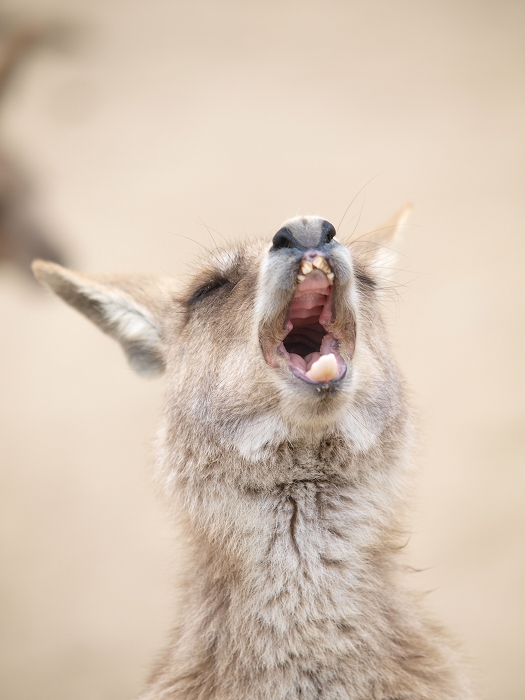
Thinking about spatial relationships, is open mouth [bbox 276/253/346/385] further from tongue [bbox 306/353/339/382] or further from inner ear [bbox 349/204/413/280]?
inner ear [bbox 349/204/413/280]

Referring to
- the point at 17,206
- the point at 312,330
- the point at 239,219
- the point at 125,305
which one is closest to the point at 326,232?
the point at 312,330

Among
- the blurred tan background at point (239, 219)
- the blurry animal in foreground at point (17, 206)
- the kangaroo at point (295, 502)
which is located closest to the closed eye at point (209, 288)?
the kangaroo at point (295, 502)

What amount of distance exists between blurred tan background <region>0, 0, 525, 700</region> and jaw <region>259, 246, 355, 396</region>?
9.09ft

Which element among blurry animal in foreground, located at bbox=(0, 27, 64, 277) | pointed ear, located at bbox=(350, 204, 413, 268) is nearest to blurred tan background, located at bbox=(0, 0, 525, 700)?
blurry animal in foreground, located at bbox=(0, 27, 64, 277)

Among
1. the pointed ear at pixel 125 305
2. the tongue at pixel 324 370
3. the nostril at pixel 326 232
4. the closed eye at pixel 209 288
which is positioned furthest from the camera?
the pointed ear at pixel 125 305

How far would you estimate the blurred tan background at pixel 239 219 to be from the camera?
441 centimetres

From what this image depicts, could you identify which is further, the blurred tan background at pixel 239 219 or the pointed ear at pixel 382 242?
the blurred tan background at pixel 239 219

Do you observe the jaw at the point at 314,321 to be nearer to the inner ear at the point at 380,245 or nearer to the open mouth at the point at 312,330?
the open mouth at the point at 312,330

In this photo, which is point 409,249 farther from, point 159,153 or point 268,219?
point 159,153

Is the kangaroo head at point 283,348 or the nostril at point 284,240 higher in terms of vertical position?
the nostril at point 284,240

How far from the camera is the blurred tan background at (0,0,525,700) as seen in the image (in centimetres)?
441

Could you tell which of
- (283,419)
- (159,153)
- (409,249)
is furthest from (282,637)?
(159,153)

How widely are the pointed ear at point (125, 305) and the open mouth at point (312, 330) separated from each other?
2.17ft

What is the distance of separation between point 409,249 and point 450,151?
937mm
